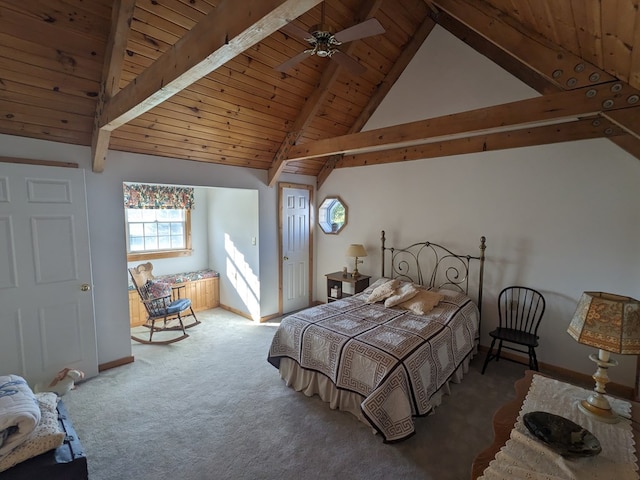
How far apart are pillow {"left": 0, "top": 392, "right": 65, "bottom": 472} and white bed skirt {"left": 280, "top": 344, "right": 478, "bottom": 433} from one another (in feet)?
5.91

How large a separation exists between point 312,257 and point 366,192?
1599 mm

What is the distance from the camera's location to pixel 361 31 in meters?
2.09

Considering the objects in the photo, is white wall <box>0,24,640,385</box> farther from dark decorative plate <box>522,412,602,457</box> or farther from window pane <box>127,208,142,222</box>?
dark decorative plate <box>522,412,602,457</box>

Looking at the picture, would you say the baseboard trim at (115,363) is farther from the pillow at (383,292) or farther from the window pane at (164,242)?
the pillow at (383,292)

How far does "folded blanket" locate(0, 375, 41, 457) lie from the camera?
57.6 inches

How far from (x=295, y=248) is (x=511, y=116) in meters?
3.62

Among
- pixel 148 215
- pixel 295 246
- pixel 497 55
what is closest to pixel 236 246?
pixel 295 246

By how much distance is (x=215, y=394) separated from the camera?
287cm

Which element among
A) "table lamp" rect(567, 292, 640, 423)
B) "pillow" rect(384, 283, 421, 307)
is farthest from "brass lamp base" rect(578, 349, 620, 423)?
"pillow" rect(384, 283, 421, 307)

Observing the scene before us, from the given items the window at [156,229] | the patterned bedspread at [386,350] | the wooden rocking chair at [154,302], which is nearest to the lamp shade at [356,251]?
the patterned bedspread at [386,350]

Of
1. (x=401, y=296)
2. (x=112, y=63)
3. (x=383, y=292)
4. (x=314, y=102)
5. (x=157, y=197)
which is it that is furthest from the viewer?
(x=157, y=197)

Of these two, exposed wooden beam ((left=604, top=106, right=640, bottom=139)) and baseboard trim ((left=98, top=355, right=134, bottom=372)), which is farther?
baseboard trim ((left=98, top=355, right=134, bottom=372))

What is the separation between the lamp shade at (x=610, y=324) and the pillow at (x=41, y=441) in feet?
9.04

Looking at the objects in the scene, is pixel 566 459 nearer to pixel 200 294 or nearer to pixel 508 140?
pixel 508 140
